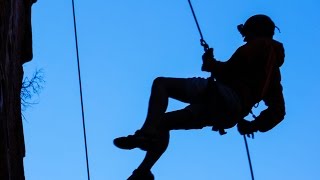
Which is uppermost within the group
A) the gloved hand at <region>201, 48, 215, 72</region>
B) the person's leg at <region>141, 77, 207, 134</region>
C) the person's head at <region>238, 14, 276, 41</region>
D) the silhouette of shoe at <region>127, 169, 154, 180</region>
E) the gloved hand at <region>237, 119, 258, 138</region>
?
the person's head at <region>238, 14, 276, 41</region>

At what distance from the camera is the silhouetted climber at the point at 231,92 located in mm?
6027

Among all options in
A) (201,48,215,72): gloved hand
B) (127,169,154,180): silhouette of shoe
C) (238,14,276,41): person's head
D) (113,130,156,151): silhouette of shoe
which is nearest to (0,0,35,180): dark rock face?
(127,169,154,180): silhouette of shoe

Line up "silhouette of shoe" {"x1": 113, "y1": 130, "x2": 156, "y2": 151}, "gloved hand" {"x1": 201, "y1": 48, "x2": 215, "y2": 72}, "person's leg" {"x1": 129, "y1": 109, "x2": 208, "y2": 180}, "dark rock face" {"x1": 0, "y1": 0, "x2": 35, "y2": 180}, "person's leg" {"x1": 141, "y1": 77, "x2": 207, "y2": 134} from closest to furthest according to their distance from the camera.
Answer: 1. "silhouette of shoe" {"x1": 113, "y1": 130, "x2": 156, "y2": 151}
2. "person's leg" {"x1": 141, "y1": 77, "x2": 207, "y2": 134}
3. "person's leg" {"x1": 129, "y1": 109, "x2": 208, "y2": 180}
4. "gloved hand" {"x1": 201, "y1": 48, "x2": 215, "y2": 72}
5. "dark rock face" {"x1": 0, "y1": 0, "x2": 35, "y2": 180}

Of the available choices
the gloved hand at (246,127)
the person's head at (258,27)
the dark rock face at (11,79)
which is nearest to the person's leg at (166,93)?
the gloved hand at (246,127)

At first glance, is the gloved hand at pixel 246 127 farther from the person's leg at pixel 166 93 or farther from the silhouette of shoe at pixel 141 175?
the silhouette of shoe at pixel 141 175

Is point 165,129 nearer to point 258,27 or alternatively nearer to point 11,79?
point 258,27

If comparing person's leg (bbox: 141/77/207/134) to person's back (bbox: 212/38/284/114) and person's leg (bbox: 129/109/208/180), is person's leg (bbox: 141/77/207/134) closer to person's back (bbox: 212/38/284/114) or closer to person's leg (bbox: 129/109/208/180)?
person's leg (bbox: 129/109/208/180)

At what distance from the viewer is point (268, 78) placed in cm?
630

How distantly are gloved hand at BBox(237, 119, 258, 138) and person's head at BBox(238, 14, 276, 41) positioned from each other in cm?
73

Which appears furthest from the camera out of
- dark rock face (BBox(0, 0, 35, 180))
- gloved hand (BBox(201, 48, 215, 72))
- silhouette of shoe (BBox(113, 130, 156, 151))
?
dark rock face (BBox(0, 0, 35, 180))

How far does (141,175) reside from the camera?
19.5ft

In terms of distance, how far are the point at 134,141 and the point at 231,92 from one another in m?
1.17

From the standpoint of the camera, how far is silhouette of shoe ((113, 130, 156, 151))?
551 centimetres

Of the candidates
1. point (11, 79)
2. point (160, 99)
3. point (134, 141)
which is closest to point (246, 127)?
point (160, 99)
